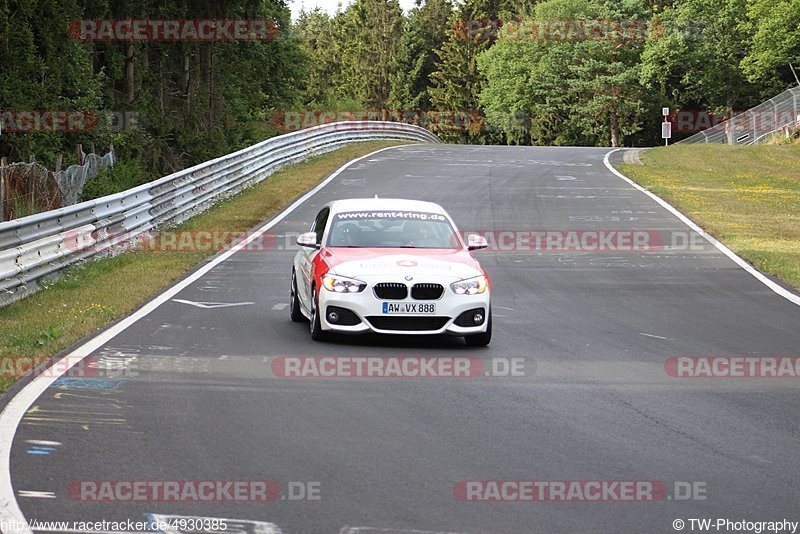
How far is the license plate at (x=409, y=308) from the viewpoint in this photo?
11758 mm

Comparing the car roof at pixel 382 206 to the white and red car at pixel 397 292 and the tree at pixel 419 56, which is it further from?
the tree at pixel 419 56

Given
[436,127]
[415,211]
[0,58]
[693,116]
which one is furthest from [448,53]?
[415,211]

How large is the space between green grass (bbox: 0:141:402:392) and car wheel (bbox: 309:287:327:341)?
221cm

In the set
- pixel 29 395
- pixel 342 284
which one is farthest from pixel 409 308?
pixel 29 395

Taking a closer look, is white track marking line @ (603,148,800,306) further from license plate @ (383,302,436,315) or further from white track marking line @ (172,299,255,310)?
white track marking line @ (172,299,255,310)

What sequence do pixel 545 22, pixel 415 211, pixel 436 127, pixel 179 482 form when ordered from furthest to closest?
pixel 436 127
pixel 545 22
pixel 415 211
pixel 179 482

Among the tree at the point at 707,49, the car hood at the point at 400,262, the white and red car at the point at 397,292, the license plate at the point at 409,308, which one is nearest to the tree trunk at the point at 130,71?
the white and red car at the point at 397,292

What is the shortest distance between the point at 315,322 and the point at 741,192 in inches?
906

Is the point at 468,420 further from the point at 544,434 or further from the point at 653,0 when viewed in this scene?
the point at 653,0

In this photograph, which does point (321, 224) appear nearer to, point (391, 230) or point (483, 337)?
point (391, 230)

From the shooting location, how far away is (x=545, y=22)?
10031cm

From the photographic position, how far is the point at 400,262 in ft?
39.9

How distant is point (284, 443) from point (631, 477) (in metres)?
2.20

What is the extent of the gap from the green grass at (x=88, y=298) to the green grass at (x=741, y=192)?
8.88 metres
